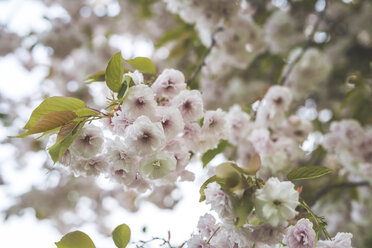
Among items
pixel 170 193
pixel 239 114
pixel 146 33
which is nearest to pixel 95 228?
pixel 170 193

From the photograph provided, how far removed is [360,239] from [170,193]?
1.75 metres

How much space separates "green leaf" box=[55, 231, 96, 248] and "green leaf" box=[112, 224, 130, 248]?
5cm

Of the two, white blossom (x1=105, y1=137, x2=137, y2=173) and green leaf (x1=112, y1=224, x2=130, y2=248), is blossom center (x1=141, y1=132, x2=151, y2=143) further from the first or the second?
green leaf (x1=112, y1=224, x2=130, y2=248)

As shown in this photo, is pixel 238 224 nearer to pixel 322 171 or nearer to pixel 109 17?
pixel 322 171

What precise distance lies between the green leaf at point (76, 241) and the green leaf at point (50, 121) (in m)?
0.23

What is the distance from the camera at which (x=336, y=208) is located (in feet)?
7.67

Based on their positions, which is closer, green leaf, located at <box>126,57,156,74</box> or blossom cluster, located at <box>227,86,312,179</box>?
green leaf, located at <box>126,57,156,74</box>

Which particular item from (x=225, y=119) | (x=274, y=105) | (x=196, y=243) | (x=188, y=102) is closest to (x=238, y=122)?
(x=274, y=105)

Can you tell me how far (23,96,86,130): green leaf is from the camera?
0.65m

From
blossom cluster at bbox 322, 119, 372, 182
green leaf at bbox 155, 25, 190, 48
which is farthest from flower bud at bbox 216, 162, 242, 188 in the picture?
green leaf at bbox 155, 25, 190, 48

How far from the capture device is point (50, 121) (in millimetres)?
624

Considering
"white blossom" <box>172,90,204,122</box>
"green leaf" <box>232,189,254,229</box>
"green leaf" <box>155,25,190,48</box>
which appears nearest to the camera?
"green leaf" <box>232,189,254,229</box>

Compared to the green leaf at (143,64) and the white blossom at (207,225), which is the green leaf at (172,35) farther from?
the white blossom at (207,225)

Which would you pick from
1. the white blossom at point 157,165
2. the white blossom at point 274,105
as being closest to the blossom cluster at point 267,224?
the white blossom at point 157,165
